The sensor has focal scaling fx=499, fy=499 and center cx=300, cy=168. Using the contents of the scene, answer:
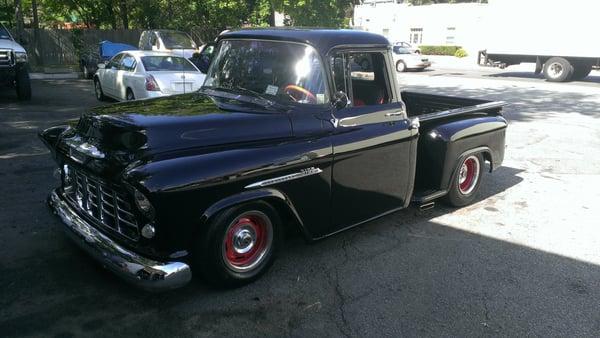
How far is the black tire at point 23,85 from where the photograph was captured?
38.2 ft

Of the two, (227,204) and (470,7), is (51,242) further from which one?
(470,7)

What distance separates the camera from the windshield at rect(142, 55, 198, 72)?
11.1 metres

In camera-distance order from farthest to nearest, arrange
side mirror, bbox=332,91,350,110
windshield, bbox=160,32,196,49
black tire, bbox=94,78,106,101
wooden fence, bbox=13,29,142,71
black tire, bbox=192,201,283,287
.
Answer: wooden fence, bbox=13,29,142,71
windshield, bbox=160,32,196,49
black tire, bbox=94,78,106,101
side mirror, bbox=332,91,350,110
black tire, bbox=192,201,283,287

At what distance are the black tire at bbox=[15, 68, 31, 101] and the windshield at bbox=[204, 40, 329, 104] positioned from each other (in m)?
9.21

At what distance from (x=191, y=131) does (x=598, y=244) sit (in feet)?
13.2

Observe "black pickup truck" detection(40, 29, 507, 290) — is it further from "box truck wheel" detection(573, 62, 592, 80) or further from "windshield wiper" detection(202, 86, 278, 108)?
"box truck wheel" detection(573, 62, 592, 80)

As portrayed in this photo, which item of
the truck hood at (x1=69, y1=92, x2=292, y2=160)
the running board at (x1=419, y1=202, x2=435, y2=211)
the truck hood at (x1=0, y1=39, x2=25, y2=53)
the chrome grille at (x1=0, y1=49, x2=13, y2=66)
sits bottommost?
the running board at (x1=419, y1=202, x2=435, y2=211)

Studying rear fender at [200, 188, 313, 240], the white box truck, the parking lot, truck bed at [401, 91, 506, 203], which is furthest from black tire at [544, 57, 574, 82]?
rear fender at [200, 188, 313, 240]


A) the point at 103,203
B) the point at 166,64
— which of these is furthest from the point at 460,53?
the point at 103,203

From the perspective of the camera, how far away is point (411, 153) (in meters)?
4.72

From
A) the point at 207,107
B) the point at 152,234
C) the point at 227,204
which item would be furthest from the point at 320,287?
the point at 207,107

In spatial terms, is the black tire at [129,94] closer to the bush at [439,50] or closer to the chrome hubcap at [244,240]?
the chrome hubcap at [244,240]

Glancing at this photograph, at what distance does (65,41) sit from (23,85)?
15.8 metres

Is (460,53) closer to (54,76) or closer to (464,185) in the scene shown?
(54,76)
